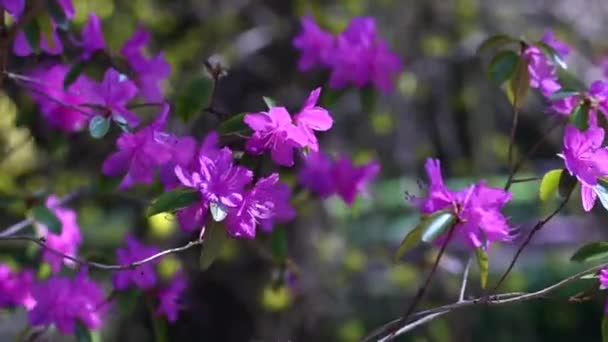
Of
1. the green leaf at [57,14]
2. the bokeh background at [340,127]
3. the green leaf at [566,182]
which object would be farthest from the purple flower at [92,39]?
the bokeh background at [340,127]

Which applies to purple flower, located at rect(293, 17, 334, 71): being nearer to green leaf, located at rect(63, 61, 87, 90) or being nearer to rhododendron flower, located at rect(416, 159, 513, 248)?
green leaf, located at rect(63, 61, 87, 90)

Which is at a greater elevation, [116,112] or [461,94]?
[116,112]

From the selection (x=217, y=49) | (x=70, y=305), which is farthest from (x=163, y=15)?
(x=70, y=305)

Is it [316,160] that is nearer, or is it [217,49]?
[316,160]

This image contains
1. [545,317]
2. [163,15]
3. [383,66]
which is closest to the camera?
[383,66]

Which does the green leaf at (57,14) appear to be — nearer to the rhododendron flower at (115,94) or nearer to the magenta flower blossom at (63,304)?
the rhododendron flower at (115,94)

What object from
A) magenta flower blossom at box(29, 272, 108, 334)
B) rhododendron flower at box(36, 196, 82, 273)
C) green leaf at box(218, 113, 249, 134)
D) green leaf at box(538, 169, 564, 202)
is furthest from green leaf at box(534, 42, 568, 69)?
rhododendron flower at box(36, 196, 82, 273)

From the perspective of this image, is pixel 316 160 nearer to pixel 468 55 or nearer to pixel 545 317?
pixel 468 55
